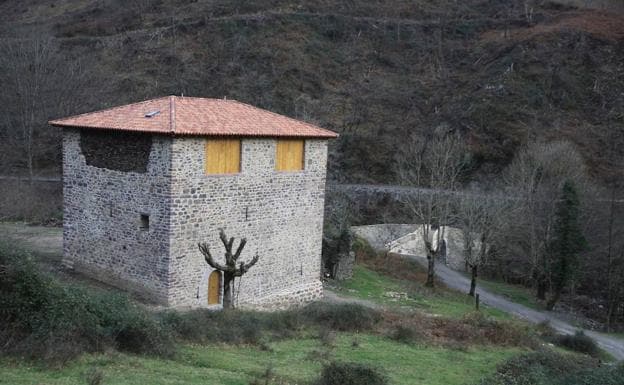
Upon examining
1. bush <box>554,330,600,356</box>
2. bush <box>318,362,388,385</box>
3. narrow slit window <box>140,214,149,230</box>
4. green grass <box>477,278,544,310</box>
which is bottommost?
green grass <box>477,278,544,310</box>

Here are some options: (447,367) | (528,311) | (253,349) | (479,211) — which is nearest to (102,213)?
(253,349)

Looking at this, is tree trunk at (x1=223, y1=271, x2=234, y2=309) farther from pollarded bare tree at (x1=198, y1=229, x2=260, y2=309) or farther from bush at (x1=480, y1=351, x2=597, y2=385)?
bush at (x1=480, y1=351, x2=597, y2=385)

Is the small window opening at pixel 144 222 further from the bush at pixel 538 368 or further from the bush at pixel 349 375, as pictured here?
the bush at pixel 538 368

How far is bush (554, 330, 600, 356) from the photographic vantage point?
2212cm

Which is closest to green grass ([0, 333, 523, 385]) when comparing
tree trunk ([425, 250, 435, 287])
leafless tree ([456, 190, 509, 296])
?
tree trunk ([425, 250, 435, 287])

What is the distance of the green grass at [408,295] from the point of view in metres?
25.2

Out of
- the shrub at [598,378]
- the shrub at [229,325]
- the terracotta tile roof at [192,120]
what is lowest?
the shrub at [598,378]

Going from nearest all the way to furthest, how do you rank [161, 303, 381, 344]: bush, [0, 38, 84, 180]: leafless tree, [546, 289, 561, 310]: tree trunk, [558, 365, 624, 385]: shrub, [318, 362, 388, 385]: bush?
[318, 362, 388, 385]: bush, [558, 365, 624, 385]: shrub, [161, 303, 381, 344]: bush, [546, 289, 561, 310]: tree trunk, [0, 38, 84, 180]: leafless tree

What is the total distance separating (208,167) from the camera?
751 inches

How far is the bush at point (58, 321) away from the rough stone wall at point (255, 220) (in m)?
4.91

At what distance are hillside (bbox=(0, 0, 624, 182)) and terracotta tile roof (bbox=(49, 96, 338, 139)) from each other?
78.5ft

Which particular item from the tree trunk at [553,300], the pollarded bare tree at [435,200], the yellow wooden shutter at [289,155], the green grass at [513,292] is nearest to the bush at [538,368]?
the yellow wooden shutter at [289,155]

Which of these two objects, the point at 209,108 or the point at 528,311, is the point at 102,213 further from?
the point at 528,311

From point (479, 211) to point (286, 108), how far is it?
102 feet
